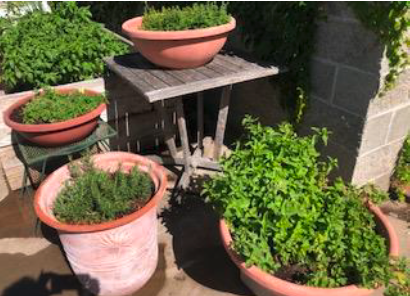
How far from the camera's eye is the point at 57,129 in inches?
111

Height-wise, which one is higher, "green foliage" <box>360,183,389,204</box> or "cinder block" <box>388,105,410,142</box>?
"cinder block" <box>388,105,410,142</box>

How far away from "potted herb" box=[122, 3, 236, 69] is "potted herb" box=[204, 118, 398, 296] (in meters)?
0.89

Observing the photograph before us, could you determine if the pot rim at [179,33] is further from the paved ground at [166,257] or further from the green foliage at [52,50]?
the paved ground at [166,257]

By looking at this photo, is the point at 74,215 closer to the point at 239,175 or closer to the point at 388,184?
the point at 239,175

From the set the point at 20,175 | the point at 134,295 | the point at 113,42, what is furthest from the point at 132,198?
the point at 113,42

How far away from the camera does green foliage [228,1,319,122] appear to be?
2771 mm

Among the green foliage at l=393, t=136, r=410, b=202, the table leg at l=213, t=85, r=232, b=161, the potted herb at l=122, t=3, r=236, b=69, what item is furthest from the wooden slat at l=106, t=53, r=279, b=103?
the green foliage at l=393, t=136, r=410, b=202

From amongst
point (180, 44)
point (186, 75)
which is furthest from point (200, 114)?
point (180, 44)

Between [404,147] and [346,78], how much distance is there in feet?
3.08

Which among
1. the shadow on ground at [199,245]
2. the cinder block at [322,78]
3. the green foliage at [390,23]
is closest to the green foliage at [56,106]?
the shadow on ground at [199,245]

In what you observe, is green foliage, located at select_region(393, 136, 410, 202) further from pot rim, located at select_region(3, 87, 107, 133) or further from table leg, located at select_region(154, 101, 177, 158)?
pot rim, located at select_region(3, 87, 107, 133)

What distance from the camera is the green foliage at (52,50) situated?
3.26 meters

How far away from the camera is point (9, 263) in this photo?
109 inches

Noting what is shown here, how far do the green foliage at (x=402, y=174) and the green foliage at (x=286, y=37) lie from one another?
0.93 metres
